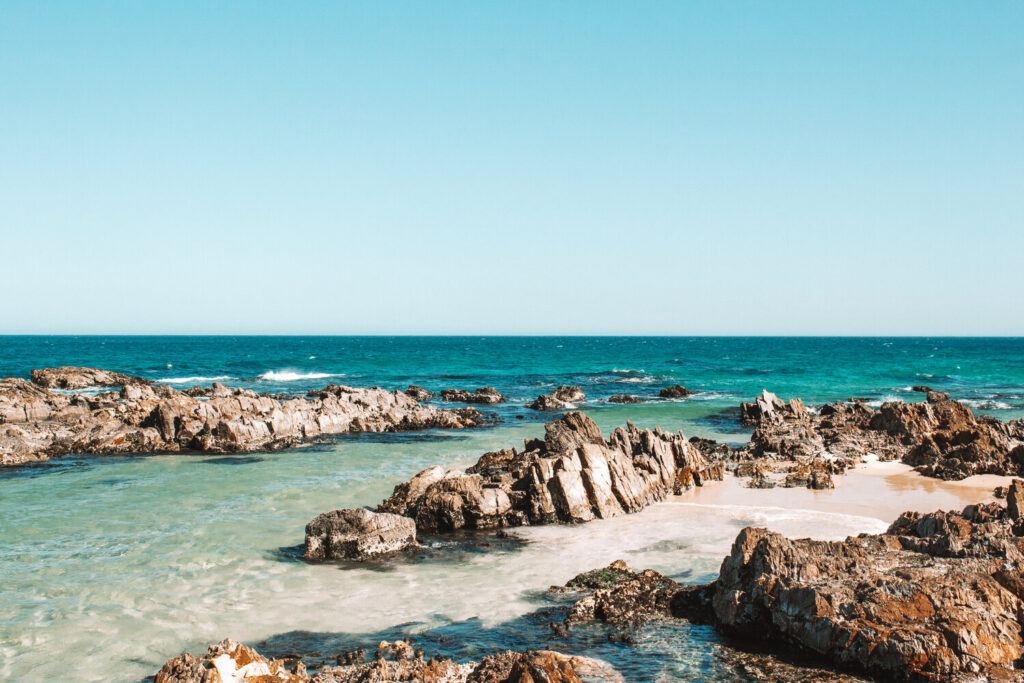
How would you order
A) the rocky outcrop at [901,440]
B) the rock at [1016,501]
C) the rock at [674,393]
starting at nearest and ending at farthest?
the rock at [1016,501] → the rocky outcrop at [901,440] → the rock at [674,393]

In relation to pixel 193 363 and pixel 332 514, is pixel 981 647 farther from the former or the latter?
pixel 193 363

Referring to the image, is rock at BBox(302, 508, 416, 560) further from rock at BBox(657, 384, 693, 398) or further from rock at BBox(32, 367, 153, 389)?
rock at BBox(32, 367, 153, 389)

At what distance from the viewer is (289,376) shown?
2719 inches

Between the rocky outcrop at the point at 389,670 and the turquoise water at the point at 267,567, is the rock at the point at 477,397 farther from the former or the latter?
the rocky outcrop at the point at 389,670

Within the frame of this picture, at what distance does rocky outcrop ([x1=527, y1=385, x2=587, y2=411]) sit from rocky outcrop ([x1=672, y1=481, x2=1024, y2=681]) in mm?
32712

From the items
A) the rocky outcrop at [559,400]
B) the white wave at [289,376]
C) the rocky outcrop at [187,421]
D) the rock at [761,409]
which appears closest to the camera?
the rocky outcrop at [187,421]

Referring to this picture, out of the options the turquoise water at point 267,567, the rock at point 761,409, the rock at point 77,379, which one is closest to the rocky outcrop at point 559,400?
the rock at point 761,409

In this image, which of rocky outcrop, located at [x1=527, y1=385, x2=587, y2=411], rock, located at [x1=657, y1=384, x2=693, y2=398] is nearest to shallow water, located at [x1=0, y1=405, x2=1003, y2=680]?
rocky outcrop, located at [x1=527, y1=385, x2=587, y2=411]

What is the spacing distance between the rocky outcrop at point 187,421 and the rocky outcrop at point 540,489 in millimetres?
13025

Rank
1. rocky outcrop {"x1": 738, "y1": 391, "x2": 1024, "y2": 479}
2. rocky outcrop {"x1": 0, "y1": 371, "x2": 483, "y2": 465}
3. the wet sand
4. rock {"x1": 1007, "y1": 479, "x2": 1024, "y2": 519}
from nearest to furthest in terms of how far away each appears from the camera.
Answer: rock {"x1": 1007, "y1": 479, "x2": 1024, "y2": 519} < the wet sand < rocky outcrop {"x1": 738, "y1": 391, "x2": 1024, "y2": 479} < rocky outcrop {"x1": 0, "y1": 371, "x2": 483, "y2": 465}

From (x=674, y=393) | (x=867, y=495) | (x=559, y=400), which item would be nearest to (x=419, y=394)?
(x=559, y=400)

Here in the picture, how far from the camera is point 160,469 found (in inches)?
943

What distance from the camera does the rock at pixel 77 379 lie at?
51312 millimetres

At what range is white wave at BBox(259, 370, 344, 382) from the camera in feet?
216
